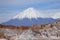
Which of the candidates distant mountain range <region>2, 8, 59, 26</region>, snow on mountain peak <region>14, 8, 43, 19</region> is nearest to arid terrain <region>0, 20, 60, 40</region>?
distant mountain range <region>2, 8, 59, 26</region>

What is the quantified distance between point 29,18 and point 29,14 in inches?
5.2

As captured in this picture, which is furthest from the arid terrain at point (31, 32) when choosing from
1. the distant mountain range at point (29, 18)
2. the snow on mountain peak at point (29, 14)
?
the snow on mountain peak at point (29, 14)

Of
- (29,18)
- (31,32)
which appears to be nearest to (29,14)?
(29,18)

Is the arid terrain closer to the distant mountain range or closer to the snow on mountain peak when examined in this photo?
the distant mountain range

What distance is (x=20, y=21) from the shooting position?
448cm

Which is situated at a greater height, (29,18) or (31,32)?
(29,18)

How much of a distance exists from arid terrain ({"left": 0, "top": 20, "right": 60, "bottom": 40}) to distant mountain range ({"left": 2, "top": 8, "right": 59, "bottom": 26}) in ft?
0.44

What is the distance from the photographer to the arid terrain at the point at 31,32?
4559 mm

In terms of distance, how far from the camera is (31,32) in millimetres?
4633

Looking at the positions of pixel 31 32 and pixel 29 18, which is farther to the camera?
pixel 31 32

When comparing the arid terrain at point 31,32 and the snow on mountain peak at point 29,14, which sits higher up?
the snow on mountain peak at point 29,14

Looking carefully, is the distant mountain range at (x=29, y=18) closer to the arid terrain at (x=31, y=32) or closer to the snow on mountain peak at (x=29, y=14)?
the snow on mountain peak at (x=29, y=14)

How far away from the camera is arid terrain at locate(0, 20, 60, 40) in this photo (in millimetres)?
4559

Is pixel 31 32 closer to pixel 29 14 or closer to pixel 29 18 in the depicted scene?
pixel 29 18
